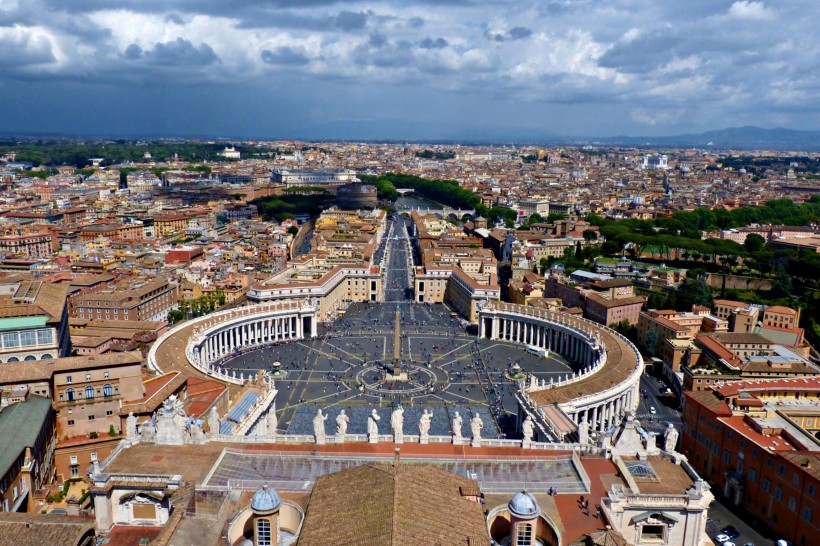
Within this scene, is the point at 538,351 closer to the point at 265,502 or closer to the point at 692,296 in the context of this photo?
the point at 692,296

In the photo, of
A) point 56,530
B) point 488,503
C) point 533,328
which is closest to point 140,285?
point 533,328

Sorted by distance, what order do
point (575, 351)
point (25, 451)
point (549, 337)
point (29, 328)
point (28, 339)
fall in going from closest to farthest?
1. point (25, 451)
2. point (29, 328)
3. point (28, 339)
4. point (575, 351)
5. point (549, 337)

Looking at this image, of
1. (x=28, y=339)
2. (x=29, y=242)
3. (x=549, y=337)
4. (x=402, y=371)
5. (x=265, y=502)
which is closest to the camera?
(x=265, y=502)

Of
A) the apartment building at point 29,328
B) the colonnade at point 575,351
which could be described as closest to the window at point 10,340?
the apartment building at point 29,328

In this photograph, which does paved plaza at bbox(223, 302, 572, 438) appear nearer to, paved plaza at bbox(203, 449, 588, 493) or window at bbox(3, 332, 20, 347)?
window at bbox(3, 332, 20, 347)

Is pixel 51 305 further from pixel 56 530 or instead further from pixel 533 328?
pixel 533 328

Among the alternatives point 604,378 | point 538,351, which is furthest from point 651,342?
point 604,378
